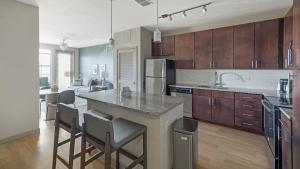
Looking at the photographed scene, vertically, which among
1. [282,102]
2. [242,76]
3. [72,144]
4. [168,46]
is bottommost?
[72,144]

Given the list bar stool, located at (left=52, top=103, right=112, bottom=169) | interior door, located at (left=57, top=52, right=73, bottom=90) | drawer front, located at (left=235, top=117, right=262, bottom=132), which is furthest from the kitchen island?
interior door, located at (left=57, top=52, right=73, bottom=90)

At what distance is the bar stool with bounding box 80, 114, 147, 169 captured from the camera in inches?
56.2

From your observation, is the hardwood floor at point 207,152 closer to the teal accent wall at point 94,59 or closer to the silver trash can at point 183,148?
the silver trash can at point 183,148

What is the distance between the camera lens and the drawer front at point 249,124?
341cm

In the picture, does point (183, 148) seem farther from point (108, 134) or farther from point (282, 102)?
point (282, 102)

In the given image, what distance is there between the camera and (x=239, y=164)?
238 centimetres

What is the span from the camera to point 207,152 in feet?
8.92

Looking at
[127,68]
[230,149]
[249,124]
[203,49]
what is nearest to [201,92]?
[203,49]

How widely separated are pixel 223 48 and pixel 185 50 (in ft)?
3.30

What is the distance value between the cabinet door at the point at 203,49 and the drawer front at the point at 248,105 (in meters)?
1.13

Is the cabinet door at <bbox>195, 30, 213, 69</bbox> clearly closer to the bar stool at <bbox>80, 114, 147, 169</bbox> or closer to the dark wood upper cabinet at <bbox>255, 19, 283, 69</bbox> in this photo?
the dark wood upper cabinet at <bbox>255, 19, 283, 69</bbox>

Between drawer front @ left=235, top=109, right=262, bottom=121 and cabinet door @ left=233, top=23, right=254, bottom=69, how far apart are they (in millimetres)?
976

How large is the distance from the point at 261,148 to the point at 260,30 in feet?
7.77

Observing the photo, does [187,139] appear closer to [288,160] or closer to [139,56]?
[288,160]
